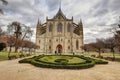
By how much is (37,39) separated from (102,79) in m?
48.9

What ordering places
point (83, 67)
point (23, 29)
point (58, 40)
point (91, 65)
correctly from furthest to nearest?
point (58, 40) → point (23, 29) → point (91, 65) → point (83, 67)

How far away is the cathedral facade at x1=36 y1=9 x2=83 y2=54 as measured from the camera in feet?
182

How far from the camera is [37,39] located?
57.0 meters

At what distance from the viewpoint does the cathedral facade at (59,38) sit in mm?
55594

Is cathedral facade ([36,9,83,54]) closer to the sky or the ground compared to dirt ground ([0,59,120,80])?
closer to the sky

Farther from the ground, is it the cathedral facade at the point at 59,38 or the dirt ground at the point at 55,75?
the cathedral facade at the point at 59,38

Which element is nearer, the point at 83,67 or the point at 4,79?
the point at 4,79

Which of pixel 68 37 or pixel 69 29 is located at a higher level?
pixel 69 29

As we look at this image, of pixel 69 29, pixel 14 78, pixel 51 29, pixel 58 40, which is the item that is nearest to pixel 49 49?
pixel 58 40

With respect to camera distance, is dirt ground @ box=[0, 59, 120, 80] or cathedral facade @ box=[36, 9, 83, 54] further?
cathedral facade @ box=[36, 9, 83, 54]

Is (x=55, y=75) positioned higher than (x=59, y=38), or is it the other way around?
(x=59, y=38)

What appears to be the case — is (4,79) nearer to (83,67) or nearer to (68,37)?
(83,67)

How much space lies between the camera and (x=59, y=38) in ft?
184

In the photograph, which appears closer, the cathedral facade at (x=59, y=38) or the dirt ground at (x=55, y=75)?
the dirt ground at (x=55, y=75)
